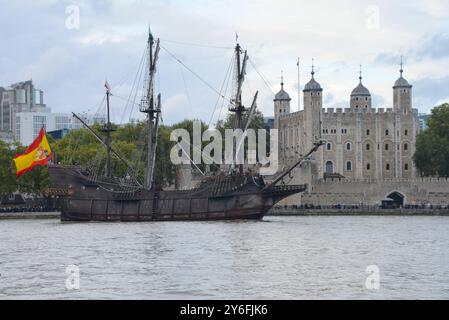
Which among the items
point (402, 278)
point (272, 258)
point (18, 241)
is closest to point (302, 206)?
point (18, 241)

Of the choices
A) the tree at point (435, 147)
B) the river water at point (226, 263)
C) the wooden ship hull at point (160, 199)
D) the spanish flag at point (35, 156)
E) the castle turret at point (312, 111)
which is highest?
the castle turret at point (312, 111)

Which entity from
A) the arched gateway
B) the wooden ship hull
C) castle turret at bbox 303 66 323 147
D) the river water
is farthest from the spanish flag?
castle turret at bbox 303 66 323 147

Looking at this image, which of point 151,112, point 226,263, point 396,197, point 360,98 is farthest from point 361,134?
point 226,263

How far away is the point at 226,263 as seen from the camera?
51.3m

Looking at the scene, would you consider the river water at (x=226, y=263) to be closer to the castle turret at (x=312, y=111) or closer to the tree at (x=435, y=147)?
the tree at (x=435, y=147)

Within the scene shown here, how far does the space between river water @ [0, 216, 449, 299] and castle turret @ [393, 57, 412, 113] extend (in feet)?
215

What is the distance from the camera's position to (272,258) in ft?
176

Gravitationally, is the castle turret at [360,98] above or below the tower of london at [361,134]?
above

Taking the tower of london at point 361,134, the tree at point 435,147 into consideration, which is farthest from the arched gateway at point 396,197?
the tower of london at point 361,134

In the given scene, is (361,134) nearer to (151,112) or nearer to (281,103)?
(281,103)

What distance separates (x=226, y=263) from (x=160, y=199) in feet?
144

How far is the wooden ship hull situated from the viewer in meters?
92.9

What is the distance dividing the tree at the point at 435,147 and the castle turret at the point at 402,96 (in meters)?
10.8

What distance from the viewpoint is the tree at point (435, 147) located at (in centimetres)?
12744
